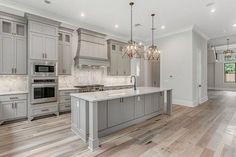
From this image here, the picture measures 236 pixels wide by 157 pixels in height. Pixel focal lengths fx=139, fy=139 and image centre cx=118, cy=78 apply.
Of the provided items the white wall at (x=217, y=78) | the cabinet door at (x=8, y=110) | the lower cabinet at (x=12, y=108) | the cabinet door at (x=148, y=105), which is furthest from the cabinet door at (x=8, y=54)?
the white wall at (x=217, y=78)

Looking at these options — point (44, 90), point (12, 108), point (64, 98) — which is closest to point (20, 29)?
point (44, 90)

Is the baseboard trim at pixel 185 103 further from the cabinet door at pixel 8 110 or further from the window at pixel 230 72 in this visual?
the window at pixel 230 72

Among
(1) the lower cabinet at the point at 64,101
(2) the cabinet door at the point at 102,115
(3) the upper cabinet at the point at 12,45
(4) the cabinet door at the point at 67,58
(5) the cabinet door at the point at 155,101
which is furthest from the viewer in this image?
(4) the cabinet door at the point at 67,58

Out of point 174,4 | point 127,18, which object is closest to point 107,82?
point 127,18

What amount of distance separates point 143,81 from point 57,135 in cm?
598

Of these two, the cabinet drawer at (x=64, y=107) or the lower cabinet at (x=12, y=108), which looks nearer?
the lower cabinet at (x=12, y=108)

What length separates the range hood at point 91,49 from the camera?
5.36m

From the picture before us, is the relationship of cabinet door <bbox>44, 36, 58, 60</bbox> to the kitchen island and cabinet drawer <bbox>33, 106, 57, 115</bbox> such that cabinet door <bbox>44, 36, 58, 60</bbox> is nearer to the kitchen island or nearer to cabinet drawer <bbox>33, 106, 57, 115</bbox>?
cabinet drawer <bbox>33, 106, 57, 115</bbox>

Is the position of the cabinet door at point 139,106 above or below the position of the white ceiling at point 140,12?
below

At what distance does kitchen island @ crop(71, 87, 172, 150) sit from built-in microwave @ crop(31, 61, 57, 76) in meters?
1.77

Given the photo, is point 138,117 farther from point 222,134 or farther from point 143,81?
point 143,81

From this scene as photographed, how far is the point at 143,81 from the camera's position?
8.25 meters

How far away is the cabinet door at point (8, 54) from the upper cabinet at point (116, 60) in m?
3.61

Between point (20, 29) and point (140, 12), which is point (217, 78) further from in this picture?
point (20, 29)
